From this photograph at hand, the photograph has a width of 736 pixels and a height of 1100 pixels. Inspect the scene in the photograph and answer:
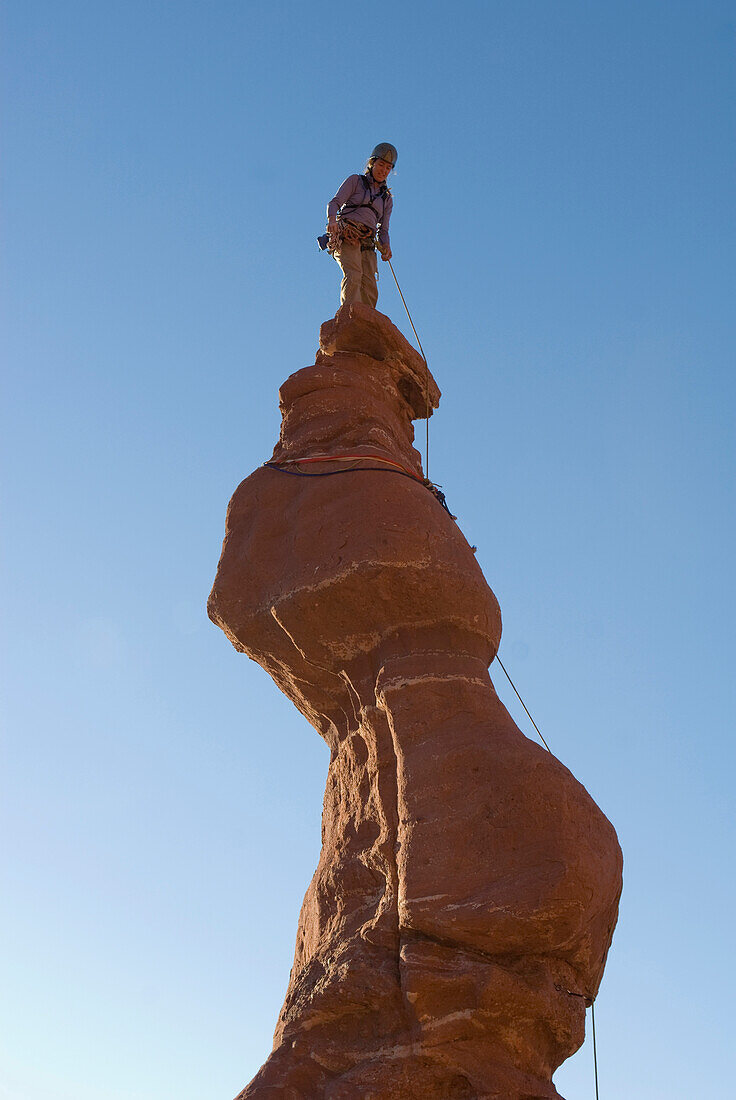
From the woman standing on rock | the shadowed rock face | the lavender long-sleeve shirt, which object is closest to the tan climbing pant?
the woman standing on rock

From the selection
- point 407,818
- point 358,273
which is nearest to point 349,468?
point 407,818

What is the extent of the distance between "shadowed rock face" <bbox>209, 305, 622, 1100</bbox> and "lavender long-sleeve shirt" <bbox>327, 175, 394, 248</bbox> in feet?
10.4

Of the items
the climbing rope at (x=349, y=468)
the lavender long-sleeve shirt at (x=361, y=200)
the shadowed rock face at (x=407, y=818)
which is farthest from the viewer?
the lavender long-sleeve shirt at (x=361, y=200)

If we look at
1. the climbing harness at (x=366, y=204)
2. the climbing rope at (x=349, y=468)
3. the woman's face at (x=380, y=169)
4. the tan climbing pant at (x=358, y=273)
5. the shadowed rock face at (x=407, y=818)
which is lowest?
Result: the shadowed rock face at (x=407, y=818)

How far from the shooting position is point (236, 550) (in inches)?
387

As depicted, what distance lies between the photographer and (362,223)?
12.4 meters

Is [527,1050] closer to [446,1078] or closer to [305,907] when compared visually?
[446,1078]

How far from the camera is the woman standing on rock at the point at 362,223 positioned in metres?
12.5

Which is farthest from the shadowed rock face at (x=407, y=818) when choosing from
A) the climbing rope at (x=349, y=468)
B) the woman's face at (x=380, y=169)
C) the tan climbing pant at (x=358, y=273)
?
the woman's face at (x=380, y=169)

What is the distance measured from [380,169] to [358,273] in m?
1.12

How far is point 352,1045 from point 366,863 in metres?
1.27

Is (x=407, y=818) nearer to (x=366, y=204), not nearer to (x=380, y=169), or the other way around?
(x=366, y=204)

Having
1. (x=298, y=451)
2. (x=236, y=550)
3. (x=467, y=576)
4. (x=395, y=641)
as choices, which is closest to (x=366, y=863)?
(x=395, y=641)

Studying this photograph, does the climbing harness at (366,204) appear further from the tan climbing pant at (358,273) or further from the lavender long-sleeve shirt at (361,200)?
the tan climbing pant at (358,273)
